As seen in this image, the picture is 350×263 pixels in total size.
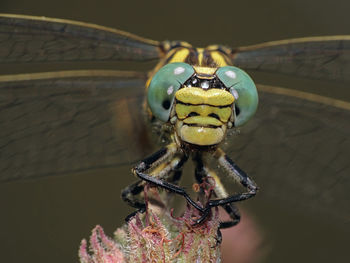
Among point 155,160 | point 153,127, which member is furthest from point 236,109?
point 153,127

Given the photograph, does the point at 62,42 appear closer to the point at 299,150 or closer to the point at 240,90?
the point at 240,90

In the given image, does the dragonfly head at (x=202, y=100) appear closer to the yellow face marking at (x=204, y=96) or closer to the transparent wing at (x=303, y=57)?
the yellow face marking at (x=204, y=96)

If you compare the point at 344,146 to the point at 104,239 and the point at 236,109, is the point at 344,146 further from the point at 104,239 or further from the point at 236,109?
the point at 104,239

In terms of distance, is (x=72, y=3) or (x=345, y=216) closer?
(x=345, y=216)

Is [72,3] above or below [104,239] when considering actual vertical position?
above

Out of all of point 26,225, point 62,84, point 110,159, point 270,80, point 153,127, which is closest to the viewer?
point 153,127

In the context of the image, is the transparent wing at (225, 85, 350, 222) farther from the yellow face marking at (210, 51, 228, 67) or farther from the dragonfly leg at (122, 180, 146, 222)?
the dragonfly leg at (122, 180, 146, 222)
